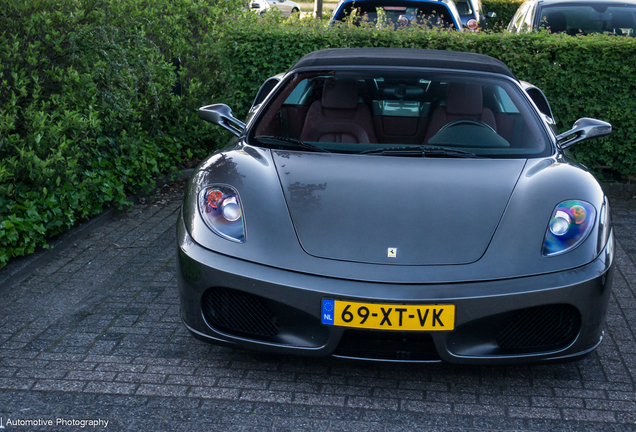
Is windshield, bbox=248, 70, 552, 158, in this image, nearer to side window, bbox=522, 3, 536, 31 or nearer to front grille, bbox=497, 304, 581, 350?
front grille, bbox=497, 304, 581, 350

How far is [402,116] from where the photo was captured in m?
4.08

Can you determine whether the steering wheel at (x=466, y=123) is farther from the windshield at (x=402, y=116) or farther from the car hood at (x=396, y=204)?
the car hood at (x=396, y=204)

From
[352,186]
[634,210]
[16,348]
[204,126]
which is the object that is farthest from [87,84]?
[634,210]

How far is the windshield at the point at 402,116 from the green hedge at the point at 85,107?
1.65 m

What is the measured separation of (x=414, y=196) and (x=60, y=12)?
3.30 metres

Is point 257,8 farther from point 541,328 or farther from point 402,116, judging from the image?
point 541,328

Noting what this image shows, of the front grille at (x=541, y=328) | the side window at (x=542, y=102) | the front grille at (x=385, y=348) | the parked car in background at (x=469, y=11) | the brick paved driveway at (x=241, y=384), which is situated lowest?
the brick paved driveway at (x=241, y=384)

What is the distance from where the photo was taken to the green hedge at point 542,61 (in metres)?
6.05

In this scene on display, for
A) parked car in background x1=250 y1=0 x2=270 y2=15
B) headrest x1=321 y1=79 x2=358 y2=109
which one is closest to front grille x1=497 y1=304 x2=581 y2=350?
headrest x1=321 y1=79 x2=358 y2=109

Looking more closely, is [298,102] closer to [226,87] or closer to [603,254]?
[603,254]

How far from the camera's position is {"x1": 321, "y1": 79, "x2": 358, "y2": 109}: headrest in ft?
12.9

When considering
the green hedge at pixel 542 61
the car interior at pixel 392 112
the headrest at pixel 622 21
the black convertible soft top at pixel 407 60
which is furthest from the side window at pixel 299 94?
the headrest at pixel 622 21

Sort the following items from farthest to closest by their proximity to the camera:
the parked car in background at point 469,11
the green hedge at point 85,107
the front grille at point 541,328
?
the parked car in background at point 469,11
the green hedge at point 85,107
the front grille at point 541,328

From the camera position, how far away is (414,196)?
2.95m
